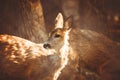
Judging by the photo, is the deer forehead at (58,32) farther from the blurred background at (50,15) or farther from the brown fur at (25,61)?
the blurred background at (50,15)

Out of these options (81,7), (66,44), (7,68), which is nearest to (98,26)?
(81,7)

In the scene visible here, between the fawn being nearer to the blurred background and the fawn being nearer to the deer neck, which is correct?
the deer neck

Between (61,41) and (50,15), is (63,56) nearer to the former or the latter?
(61,41)

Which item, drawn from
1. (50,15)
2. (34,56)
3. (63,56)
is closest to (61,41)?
(63,56)

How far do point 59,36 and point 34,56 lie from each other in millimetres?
340

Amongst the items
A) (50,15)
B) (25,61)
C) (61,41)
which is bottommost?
(25,61)

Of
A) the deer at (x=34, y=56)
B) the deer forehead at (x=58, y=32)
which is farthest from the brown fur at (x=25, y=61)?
the deer forehead at (x=58, y=32)

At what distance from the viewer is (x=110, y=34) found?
11.3 ft

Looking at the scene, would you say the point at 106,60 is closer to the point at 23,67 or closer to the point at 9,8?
the point at 23,67

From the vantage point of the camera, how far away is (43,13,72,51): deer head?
2.88 meters

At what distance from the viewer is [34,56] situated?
110 inches

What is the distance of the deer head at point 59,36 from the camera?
9.45 ft

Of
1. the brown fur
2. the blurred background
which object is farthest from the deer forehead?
the blurred background

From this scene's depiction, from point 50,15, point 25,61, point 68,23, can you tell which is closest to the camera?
point 25,61
